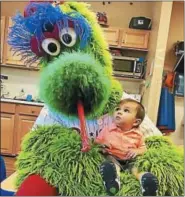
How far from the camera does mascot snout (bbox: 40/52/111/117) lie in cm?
65

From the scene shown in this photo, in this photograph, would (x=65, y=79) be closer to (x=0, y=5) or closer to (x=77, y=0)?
(x=77, y=0)

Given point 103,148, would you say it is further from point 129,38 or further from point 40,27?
point 129,38

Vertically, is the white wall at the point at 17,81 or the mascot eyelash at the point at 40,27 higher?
the mascot eyelash at the point at 40,27

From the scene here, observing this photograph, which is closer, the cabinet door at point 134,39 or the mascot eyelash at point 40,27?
the mascot eyelash at point 40,27

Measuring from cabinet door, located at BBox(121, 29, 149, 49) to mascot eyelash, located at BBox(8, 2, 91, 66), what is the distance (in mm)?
2773

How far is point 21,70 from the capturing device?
12.6ft

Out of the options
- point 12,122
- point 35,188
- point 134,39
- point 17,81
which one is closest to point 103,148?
point 35,188

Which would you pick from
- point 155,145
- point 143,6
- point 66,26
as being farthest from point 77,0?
point 143,6

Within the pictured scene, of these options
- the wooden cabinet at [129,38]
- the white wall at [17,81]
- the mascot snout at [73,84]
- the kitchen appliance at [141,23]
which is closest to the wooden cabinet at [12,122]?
the white wall at [17,81]

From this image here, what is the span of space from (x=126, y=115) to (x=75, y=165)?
209 millimetres

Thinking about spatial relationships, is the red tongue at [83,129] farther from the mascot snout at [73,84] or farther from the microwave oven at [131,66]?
the microwave oven at [131,66]

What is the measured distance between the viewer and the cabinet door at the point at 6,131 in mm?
3361

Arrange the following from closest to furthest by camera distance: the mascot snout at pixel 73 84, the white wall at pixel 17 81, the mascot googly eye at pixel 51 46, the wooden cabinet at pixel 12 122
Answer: the mascot snout at pixel 73 84
the mascot googly eye at pixel 51 46
the wooden cabinet at pixel 12 122
the white wall at pixel 17 81

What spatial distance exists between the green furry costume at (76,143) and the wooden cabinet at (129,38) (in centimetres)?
271
